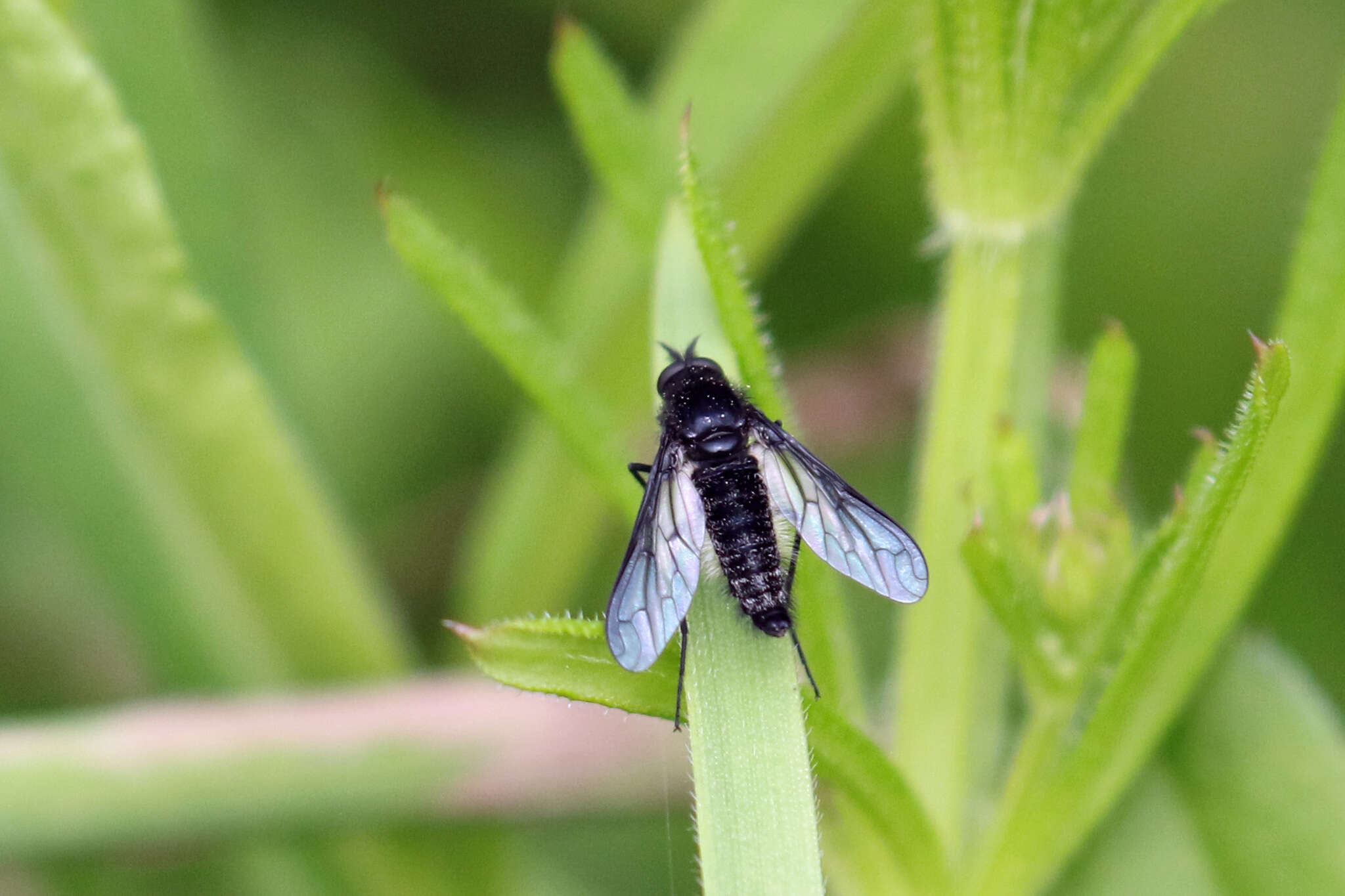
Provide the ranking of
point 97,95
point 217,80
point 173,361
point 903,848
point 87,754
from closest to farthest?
point 903,848 < point 97,95 < point 87,754 < point 173,361 < point 217,80

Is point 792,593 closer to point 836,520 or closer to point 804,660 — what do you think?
point 804,660

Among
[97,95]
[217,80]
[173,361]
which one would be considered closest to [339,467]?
[217,80]

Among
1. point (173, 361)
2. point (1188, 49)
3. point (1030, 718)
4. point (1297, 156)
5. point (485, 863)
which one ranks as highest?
point (1188, 49)

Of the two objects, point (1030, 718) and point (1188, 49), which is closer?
point (1030, 718)

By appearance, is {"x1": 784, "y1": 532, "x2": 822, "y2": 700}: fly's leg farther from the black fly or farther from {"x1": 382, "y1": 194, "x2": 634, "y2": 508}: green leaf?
{"x1": 382, "y1": 194, "x2": 634, "y2": 508}: green leaf

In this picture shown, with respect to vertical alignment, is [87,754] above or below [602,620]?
above

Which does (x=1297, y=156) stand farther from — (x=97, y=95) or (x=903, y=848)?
(x=97, y=95)

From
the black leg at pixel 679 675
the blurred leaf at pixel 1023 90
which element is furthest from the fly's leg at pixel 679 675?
the blurred leaf at pixel 1023 90

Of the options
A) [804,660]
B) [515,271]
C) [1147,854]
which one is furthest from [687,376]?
[515,271]
